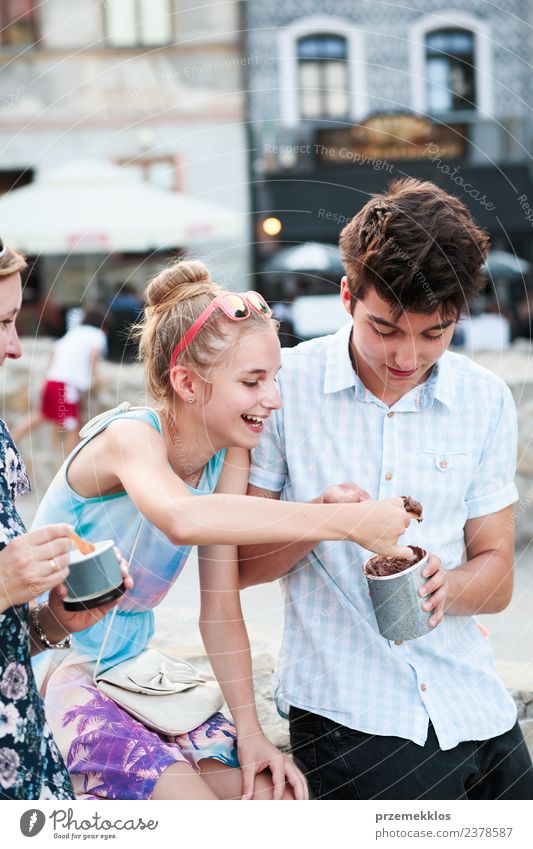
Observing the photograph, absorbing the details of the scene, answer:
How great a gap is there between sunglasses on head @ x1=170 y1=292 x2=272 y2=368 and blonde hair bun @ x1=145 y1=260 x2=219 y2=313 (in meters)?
0.05

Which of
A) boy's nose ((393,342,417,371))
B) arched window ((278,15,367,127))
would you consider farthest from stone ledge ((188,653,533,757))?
arched window ((278,15,367,127))

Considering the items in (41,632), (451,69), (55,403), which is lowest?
(41,632)

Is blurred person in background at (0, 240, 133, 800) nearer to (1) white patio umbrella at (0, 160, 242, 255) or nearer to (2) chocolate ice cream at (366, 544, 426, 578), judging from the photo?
(2) chocolate ice cream at (366, 544, 426, 578)

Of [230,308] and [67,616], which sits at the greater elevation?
[230,308]

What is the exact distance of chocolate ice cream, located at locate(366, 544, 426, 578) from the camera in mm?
1362

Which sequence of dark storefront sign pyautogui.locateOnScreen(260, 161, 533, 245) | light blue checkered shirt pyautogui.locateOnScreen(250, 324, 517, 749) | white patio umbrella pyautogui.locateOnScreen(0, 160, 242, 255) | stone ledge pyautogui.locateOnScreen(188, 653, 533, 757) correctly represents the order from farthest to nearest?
dark storefront sign pyautogui.locateOnScreen(260, 161, 533, 245) → white patio umbrella pyautogui.locateOnScreen(0, 160, 242, 255) → stone ledge pyautogui.locateOnScreen(188, 653, 533, 757) → light blue checkered shirt pyautogui.locateOnScreen(250, 324, 517, 749)

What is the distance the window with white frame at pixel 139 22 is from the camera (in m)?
6.23

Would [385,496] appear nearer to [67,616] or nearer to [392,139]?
[67,616]

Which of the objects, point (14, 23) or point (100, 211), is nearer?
point (100, 211)

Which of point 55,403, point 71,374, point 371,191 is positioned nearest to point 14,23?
point 371,191

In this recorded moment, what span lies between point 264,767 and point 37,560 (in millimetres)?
514

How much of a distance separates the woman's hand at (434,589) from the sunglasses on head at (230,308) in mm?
424

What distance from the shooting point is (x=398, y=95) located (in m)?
9.52

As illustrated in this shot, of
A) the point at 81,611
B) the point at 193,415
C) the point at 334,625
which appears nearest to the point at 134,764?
the point at 81,611
